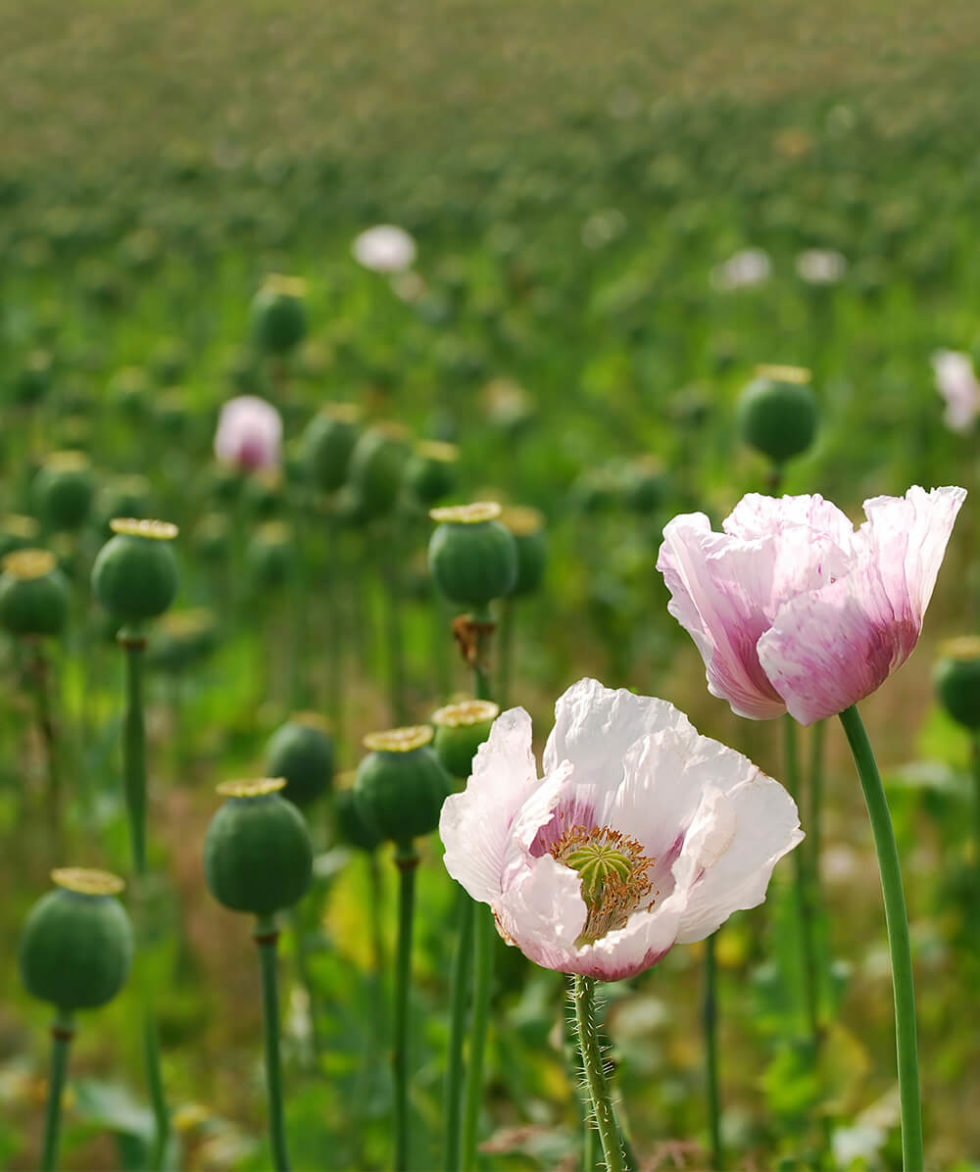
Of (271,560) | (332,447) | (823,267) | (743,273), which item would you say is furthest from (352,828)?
(743,273)

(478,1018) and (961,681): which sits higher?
Answer: (961,681)

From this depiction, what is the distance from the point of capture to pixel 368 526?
6.86 ft

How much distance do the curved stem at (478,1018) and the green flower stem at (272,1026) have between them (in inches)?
5.2

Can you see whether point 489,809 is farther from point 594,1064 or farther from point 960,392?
point 960,392

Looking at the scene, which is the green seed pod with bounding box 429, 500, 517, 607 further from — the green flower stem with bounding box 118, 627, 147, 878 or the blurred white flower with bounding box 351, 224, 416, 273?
the blurred white flower with bounding box 351, 224, 416, 273

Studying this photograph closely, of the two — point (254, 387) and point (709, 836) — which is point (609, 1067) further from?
point (254, 387)

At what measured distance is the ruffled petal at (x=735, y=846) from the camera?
0.70 m

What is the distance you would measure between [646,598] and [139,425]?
134cm

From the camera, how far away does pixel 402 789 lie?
1074 millimetres

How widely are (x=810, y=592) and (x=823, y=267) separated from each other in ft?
13.9

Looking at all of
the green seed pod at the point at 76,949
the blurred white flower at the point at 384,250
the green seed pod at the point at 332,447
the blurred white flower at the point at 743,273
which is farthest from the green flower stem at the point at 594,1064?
the blurred white flower at the point at 743,273

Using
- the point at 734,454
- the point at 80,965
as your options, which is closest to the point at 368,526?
the point at 80,965

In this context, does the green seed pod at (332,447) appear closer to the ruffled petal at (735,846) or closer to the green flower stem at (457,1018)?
the green flower stem at (457,1018)

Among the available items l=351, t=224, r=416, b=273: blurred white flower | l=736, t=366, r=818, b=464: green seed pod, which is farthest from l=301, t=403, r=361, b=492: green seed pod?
l=351, t=224, r=416, b=273: blurred white flower
